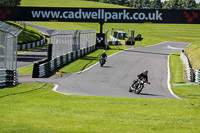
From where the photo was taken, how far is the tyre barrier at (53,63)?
27545 mm

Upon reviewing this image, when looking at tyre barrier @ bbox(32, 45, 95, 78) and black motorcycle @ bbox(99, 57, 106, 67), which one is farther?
black motorcycle @ bbox(99, 57, 106, 67)

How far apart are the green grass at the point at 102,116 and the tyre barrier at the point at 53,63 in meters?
10.7

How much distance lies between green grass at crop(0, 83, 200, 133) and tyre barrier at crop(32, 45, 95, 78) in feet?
35.0

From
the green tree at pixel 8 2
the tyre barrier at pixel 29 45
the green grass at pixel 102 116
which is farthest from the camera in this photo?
the green tree at pixel 8 2

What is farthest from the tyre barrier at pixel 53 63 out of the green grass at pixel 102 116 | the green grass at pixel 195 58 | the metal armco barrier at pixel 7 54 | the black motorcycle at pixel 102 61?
the green grass at pixel 195 58

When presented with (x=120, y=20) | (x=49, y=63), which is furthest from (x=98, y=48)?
(x=49, y=63)

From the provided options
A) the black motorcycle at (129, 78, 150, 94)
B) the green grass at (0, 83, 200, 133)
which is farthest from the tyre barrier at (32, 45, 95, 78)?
the green grass at (0, 83, 200, 133)

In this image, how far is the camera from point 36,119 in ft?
35.6

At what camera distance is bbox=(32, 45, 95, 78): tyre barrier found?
2755 cm

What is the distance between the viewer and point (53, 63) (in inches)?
1273

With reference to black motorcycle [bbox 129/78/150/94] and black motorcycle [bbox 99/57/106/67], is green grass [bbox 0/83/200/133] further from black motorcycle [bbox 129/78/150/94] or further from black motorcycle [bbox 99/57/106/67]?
black motorcycle [bbox 99/57/106/67]

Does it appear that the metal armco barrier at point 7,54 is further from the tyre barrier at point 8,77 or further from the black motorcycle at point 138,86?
the black motorcycle at point 138,86

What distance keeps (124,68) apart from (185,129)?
2486cm

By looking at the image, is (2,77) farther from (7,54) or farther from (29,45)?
(29,45)
